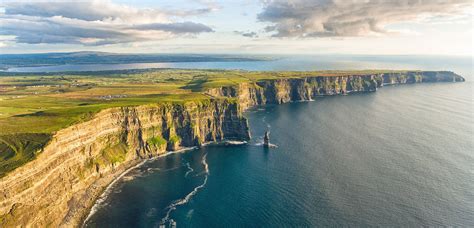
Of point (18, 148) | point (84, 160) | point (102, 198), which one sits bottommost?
point (102, 198)

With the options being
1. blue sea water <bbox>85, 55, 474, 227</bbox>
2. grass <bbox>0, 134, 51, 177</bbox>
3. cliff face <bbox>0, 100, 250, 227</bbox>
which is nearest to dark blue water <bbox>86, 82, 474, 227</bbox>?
blue sea water <bbox>85, 55, 474, 227</bbox>

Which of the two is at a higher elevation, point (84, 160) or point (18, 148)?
point (18, 148)

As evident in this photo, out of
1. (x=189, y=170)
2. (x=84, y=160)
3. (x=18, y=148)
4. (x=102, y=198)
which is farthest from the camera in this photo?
(x=189, y=170)

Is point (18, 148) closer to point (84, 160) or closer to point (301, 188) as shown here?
point (84, 160)

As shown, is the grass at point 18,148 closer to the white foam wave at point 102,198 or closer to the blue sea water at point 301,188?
the white foam wave at point 102,198

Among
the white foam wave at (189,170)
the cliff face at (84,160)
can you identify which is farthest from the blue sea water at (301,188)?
the cliff face at (84,160)

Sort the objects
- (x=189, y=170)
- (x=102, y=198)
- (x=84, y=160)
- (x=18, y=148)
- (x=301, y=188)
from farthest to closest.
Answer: (x=189, y=170) < (x=84, y=160) < (x=301, y=188) < (x=102, y=198) < (x=18, y=148)

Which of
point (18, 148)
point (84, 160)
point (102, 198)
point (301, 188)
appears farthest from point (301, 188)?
point (18, 148)

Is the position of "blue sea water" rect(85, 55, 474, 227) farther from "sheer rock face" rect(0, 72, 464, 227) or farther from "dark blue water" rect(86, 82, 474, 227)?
"sheer rock face" rect(0, 72, 464, 227)

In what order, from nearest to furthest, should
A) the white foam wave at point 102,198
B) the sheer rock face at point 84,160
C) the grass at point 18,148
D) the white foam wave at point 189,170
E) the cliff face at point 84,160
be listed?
1. the sheer rock face at point 84,160
2. the cliff face at point 84,160
3. the grass at point 18,148
4. the white foam wave at point 102,198
5. the white foam wave at point 189,170
